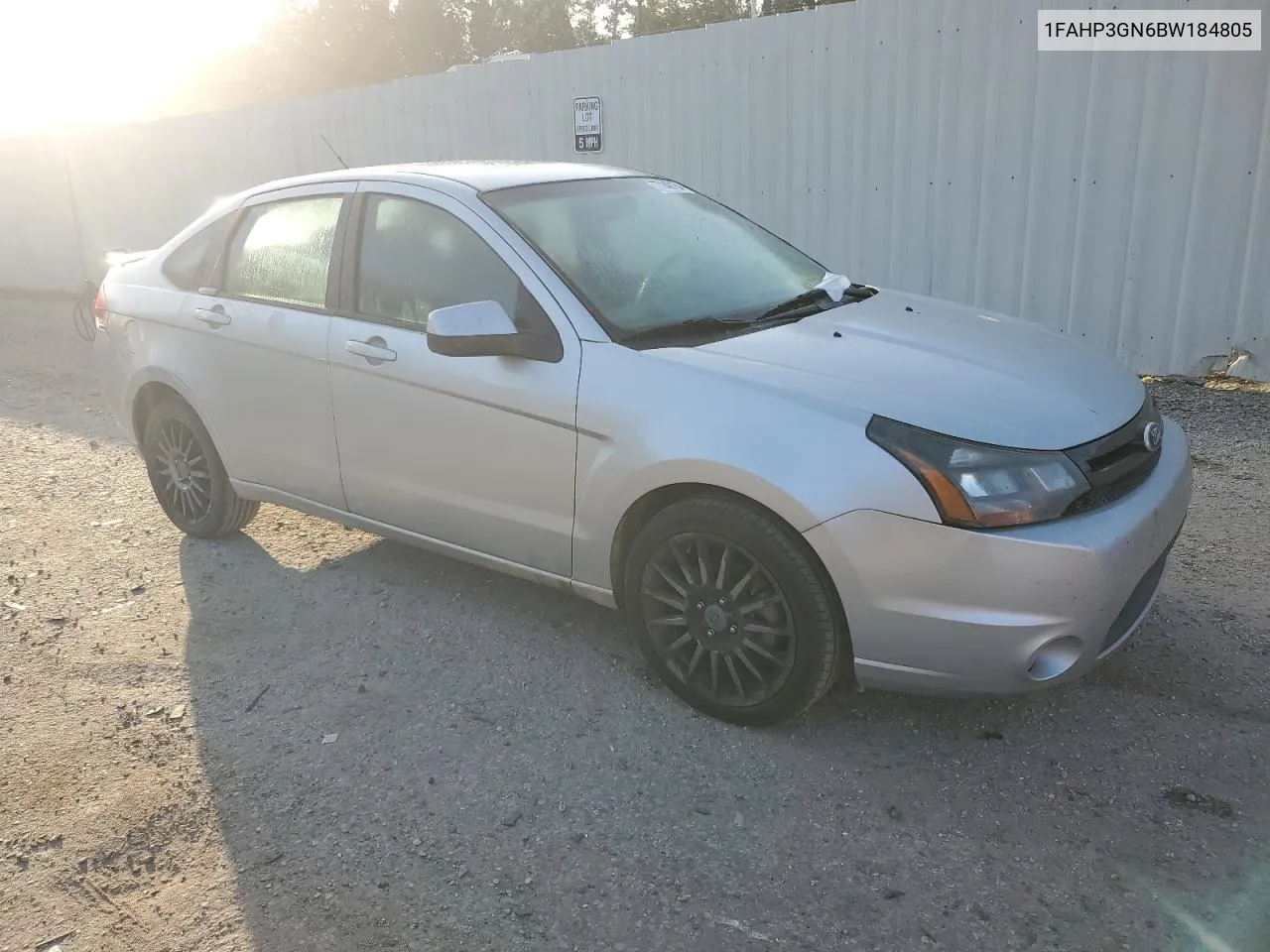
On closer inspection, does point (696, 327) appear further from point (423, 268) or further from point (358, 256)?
point (358, 256)

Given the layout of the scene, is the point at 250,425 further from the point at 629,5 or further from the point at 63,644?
the point at 629,5

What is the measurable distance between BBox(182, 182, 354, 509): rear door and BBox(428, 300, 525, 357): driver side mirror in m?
0.89

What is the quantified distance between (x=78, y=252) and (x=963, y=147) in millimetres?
14282

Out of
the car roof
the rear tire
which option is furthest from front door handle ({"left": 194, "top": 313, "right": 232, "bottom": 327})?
the car roof

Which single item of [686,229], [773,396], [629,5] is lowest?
[773,396]

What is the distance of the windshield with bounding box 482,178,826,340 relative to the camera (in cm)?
349

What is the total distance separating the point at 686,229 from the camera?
4.04 metres

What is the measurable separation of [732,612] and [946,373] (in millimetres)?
979

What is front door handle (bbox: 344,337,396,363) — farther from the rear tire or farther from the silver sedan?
the rear tire

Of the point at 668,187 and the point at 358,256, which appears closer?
the point at 358,256

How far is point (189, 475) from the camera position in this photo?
16.2 ft

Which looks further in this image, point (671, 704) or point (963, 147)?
point (963, 147)

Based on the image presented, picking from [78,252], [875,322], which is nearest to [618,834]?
[875,322]

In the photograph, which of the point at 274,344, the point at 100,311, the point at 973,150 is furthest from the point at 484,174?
the point at 973,150
